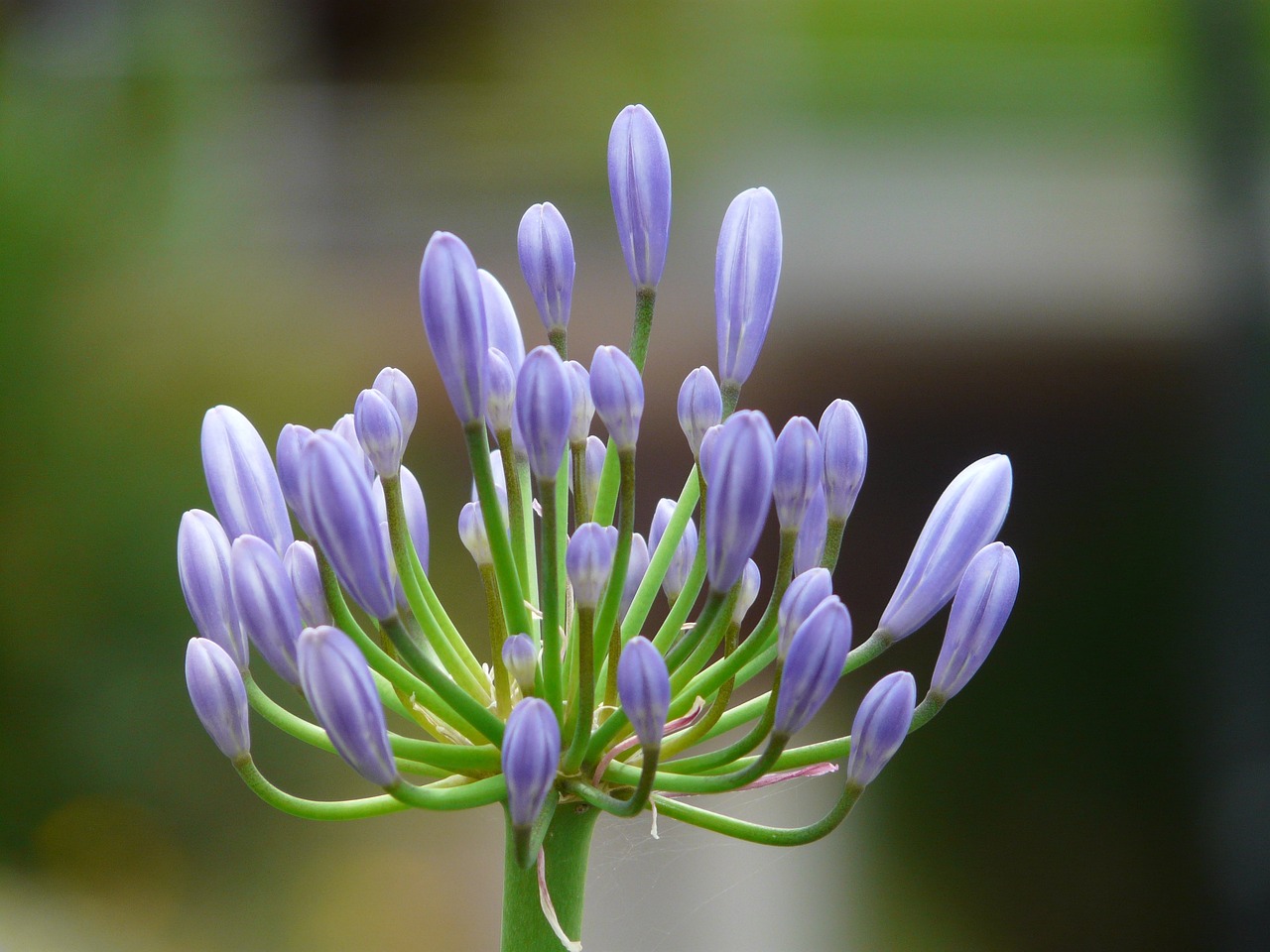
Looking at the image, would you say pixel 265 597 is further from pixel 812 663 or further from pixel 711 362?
pixel 711 362

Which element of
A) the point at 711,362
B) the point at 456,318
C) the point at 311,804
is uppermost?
the point at 711,362

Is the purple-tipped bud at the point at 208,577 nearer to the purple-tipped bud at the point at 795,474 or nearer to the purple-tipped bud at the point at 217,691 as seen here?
the purple-tipped bud at the point at 217,691

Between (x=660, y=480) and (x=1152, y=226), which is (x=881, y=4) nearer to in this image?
(x=1152, y=226)

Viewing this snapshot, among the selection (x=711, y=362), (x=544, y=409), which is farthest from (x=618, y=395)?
(x=711, y=362)

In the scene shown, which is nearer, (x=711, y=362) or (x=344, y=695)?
(x=344, y=695)

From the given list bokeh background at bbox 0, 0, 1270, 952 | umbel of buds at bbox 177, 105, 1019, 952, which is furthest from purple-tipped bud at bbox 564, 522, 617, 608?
bokeh background at bbox 0, 0, 1270, 952

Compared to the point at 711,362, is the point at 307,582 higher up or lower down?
lower down

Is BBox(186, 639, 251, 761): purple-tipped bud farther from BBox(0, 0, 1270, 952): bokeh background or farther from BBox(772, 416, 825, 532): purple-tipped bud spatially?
BBox(0, 0, 1270, 952): bokeh background

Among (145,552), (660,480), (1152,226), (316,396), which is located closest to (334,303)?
(316,396)
